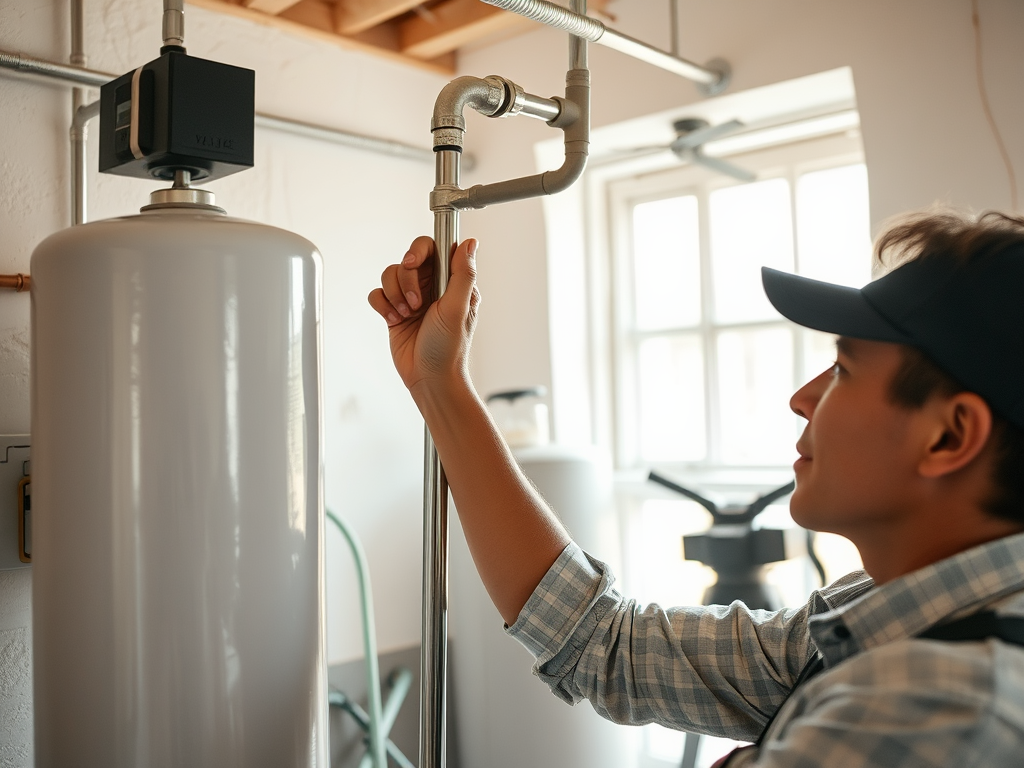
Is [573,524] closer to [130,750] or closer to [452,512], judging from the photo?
[452,512]

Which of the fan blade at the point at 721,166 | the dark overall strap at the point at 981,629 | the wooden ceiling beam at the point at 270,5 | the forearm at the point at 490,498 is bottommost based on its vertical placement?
the dark overall strap at the point at 981,629

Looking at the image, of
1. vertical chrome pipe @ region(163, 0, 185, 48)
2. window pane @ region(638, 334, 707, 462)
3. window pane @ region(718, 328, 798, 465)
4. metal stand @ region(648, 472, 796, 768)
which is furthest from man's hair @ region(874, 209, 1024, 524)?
window pane @ region(638, 334, 707, 462)

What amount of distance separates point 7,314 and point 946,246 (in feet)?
4.90

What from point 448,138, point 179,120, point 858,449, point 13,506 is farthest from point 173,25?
point 858,449

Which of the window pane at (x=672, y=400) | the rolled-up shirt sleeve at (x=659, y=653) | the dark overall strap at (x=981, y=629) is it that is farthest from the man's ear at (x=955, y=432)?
the window pane at (x=672, y=400)

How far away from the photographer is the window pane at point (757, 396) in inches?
94.7

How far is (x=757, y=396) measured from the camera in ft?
8.07

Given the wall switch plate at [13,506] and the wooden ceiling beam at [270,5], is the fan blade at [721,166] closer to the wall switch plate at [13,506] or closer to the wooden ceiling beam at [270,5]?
the wooden ceiling beam at [270,5]

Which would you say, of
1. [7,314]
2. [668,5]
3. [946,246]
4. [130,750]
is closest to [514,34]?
[668,5]

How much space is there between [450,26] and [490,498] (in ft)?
4.99

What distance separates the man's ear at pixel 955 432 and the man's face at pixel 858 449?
0.01m

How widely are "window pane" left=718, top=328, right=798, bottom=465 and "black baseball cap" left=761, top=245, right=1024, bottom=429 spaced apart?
1.57 metres

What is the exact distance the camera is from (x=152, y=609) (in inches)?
39.6

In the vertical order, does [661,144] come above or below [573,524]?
above
